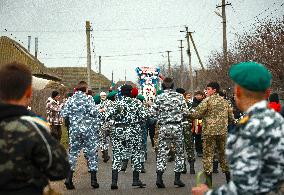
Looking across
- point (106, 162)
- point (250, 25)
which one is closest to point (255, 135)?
point (106, 162)

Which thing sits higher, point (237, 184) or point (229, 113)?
point (229, 113)

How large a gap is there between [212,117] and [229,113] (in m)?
0.39

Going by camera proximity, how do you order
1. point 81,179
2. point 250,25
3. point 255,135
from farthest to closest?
point 250,25 < point 81,179 < point 255,135

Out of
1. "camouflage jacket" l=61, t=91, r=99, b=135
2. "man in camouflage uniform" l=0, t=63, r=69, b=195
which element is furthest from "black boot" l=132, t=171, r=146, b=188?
"man in camouflage uniform" l=0, t=63, r=69, b=195

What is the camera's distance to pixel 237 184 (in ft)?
10.5

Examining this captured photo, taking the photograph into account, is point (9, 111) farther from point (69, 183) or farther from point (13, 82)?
point (69, 183)

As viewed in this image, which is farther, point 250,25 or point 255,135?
point 250,25

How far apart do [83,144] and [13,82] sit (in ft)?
21.9

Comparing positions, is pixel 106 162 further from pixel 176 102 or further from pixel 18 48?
pixel 18 48

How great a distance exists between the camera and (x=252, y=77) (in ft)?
11.0

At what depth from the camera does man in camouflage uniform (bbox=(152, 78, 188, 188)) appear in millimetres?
9836

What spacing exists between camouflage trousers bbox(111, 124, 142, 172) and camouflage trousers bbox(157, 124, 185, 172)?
0.44m

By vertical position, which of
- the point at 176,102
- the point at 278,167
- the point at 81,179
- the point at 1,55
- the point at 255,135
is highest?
the point at 1,55

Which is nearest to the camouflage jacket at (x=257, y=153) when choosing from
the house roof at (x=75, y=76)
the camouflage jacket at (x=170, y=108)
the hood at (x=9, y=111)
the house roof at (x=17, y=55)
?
the hood at (x=9, y=111)
